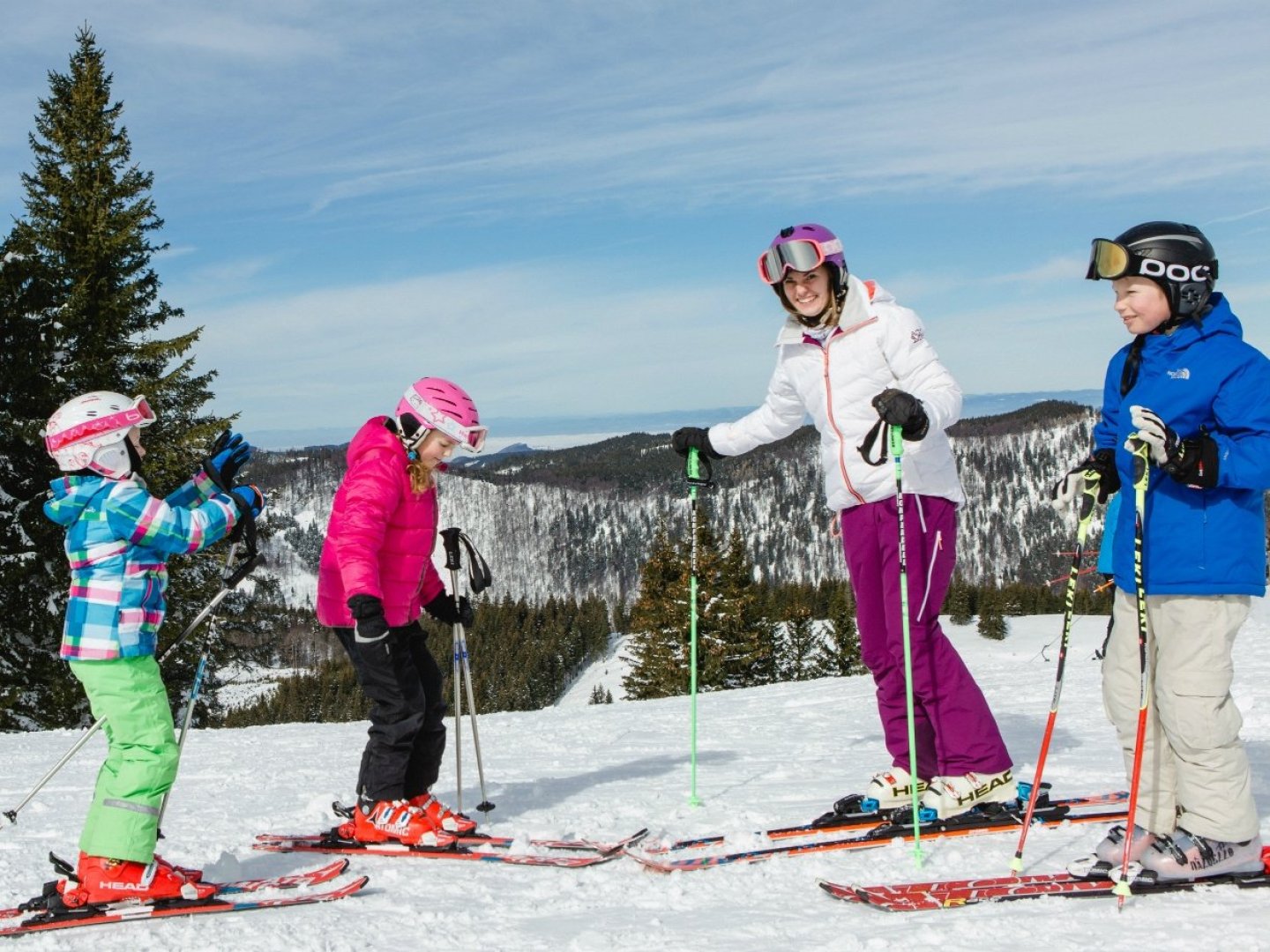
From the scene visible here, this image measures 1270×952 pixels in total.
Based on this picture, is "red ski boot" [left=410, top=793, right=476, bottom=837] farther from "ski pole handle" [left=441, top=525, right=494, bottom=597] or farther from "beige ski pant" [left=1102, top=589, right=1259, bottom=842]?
"beige ski pant" [left=1102, top=589, right=1259, bottom=842]

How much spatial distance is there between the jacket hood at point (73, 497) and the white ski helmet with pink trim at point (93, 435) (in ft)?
0.16

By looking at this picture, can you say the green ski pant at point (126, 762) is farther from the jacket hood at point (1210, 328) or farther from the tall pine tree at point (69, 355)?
the tall pine tree at point (69, 355)

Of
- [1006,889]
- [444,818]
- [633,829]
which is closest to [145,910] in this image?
[444,818]

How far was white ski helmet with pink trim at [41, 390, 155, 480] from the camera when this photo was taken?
13.1 feet

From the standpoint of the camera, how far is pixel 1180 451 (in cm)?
341

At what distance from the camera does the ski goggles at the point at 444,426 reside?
4966mm

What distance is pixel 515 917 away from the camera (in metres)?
3.88

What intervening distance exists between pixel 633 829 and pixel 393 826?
1188mm

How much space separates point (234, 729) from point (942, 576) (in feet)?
25.5

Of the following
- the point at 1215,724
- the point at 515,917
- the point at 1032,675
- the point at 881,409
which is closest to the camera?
the point at 1215,724

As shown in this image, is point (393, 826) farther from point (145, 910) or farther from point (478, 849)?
point (145, 910)

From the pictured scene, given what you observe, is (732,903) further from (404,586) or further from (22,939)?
(22,939)

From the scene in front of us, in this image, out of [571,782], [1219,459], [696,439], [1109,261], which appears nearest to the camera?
[1219,459]

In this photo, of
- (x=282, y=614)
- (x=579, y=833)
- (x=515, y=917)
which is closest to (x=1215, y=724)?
(x=515, y=917)
